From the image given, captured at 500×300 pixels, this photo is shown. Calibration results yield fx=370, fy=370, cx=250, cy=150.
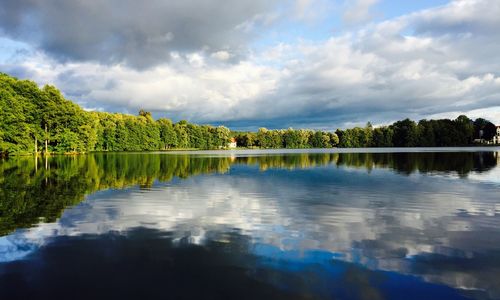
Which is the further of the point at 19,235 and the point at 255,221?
the point at 255,221

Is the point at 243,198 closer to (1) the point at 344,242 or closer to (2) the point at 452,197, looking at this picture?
(1) the point at 344,242

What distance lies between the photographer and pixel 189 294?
8.47 metres

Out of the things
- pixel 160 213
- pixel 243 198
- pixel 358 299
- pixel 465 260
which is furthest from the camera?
pixel 243 198

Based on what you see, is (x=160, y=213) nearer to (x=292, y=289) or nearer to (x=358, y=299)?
(x=292, y=289)

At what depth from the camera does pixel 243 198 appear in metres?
23.6

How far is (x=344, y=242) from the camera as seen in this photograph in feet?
42.5

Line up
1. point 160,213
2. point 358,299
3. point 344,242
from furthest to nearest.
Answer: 1. point 160,213
2. point 344,242
3. point 358,299

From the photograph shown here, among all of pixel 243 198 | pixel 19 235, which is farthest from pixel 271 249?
pixel 243 198

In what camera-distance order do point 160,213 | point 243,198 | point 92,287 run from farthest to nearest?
point 243,198, point 160,213, point 92,287

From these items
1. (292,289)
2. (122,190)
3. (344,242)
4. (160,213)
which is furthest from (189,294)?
(122,190)

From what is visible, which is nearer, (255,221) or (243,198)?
(255,221)

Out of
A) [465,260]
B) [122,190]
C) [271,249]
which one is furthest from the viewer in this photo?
[122,190]

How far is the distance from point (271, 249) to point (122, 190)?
18193 mm

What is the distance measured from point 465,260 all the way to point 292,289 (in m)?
5.82
